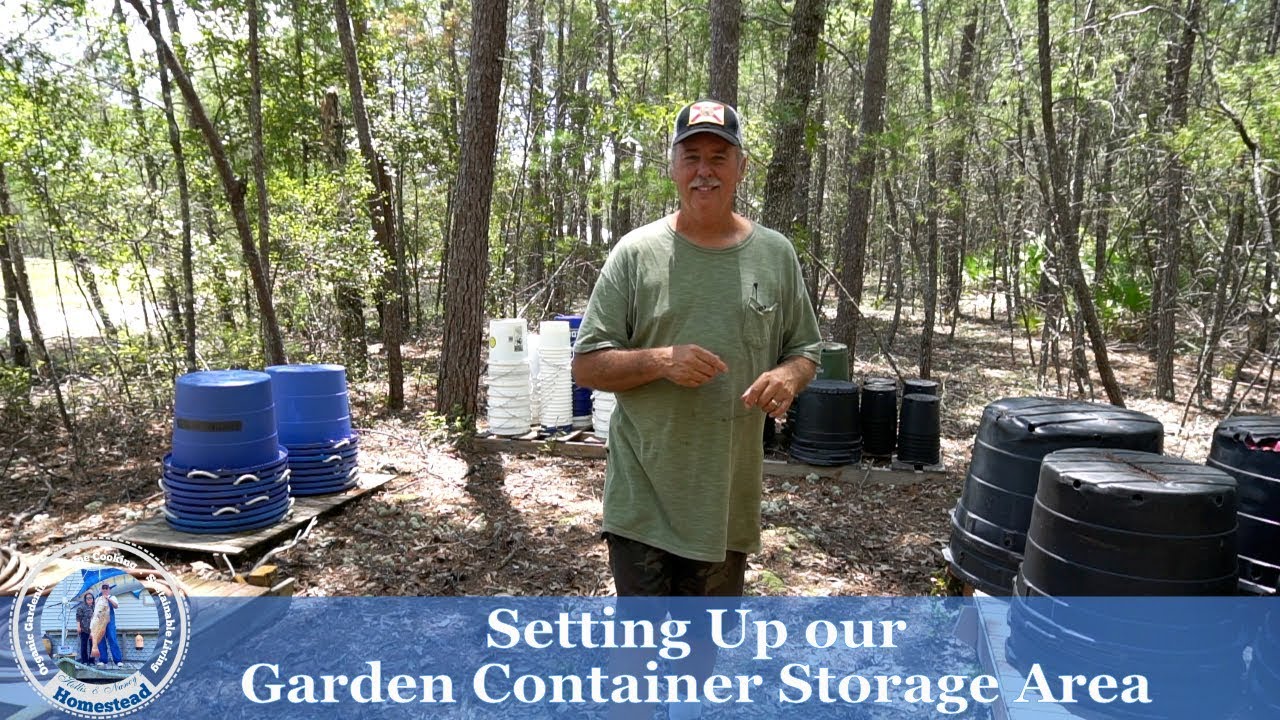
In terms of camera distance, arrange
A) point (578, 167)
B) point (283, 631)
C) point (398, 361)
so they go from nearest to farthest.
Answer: point (283, 631) < point (398, 361) < point (578, 167)

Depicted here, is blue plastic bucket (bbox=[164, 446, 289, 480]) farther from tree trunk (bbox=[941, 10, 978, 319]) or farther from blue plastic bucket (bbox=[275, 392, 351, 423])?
tree trunk (bbox=[941, 10, 978, 319])

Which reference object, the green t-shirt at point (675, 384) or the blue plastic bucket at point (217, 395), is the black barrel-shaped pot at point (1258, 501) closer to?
the green t-shirt at point (675, 384)

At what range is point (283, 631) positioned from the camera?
3.51m

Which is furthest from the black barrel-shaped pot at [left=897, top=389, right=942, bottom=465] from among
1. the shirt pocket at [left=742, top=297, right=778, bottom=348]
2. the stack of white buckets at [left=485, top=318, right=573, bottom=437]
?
the shirt pocket at [left=742, top=297, right=778, bottom=348]

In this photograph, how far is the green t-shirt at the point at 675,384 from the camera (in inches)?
84.2

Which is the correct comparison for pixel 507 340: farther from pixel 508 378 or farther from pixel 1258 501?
pixel 1258 501

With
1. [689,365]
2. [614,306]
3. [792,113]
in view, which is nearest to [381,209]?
[792,113]

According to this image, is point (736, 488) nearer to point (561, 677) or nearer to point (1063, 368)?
point (561, 677)

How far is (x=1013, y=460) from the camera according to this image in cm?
316

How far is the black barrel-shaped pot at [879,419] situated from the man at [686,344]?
14.7 feet

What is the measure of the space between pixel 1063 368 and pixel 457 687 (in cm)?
1335

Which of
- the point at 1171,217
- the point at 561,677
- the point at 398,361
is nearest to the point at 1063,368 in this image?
the point at 1171,217

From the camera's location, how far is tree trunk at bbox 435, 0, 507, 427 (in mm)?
6473

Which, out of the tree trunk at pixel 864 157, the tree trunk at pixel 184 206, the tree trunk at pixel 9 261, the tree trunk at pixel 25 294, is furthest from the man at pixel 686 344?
the tree trunk at pixel 9 261
